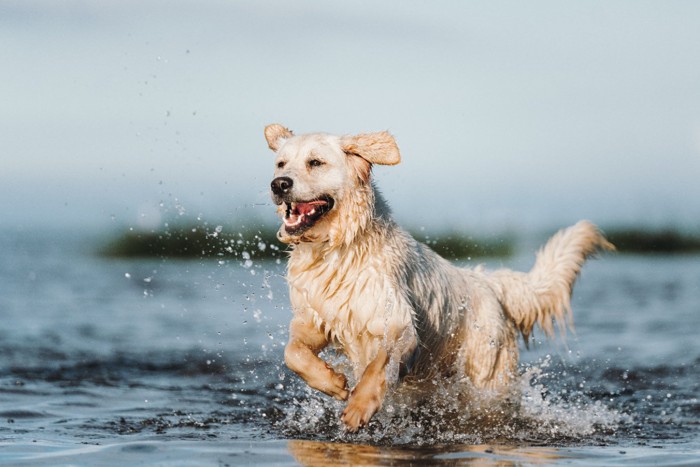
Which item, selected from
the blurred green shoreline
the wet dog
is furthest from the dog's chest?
the blurred green shoreline

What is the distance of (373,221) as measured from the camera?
6914mm

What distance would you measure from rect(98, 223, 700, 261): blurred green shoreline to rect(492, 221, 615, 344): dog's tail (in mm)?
14811

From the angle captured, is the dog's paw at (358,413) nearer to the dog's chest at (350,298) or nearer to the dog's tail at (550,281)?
the dog's chest at (350,298)

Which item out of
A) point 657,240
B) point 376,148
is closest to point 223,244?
point 657,240

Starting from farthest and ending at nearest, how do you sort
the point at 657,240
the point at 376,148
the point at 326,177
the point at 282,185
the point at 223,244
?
the point at 657,240
the point at 223,244
the point at 376,148
the point at 326,177
the point at 282,185

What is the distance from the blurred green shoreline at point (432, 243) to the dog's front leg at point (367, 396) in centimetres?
1720

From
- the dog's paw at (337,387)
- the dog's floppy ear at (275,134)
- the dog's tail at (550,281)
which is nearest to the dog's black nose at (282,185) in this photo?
the dog's floppy ear at (275,134)

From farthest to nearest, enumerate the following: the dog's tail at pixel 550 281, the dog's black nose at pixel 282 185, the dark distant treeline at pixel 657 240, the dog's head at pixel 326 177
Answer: the dark distant treeline at pixel 657 240 → the dog's tail at pixel 550 281 → the dog's head at pixel 326 177 → the dog's black nose at pixel 282 185

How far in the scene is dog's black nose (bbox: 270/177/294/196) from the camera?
6441 mm

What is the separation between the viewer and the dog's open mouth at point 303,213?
21.9 ft

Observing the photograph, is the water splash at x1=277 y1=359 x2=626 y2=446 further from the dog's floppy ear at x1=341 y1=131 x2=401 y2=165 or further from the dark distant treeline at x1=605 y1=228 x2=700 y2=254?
the dark distant treeline at x1=605 y1=228 x2=700 y2=254

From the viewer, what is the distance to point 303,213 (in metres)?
A: 6.71

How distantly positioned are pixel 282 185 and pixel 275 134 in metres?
1.13

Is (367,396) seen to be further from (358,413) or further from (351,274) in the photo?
(351,274)
